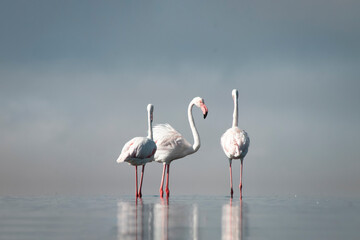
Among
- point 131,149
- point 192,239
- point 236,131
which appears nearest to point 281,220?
point 192,239

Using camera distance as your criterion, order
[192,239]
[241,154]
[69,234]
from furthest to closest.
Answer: [241,154] < [69,234] < [192,239]

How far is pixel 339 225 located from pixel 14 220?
602 centimetres

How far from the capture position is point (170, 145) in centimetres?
2036

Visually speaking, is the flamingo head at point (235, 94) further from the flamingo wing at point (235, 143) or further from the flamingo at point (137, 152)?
the flamingo at point (137, 152)

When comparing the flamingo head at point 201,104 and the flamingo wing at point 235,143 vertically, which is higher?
the flamingo head at point 201,104

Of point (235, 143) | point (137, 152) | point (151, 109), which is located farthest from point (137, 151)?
point (235, 143)

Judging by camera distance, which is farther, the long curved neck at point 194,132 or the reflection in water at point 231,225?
the long curved neck at point 194,132

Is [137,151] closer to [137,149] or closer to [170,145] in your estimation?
[137,149]

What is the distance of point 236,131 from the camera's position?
66.0 ft

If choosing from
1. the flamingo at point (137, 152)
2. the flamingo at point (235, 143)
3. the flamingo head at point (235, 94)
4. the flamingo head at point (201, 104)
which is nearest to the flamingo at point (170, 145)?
the flamingo head at point (201, 104)

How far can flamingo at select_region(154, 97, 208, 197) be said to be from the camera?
2033 centimetres

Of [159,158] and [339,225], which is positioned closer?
[339,225]

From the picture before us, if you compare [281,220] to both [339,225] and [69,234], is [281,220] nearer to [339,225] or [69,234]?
[339,225]

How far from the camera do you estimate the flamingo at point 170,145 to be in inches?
800
